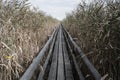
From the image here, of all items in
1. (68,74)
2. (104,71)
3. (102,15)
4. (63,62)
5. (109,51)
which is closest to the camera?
(109,51)

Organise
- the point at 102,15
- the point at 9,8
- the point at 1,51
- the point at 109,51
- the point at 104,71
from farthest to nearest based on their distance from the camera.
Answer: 1. the point at 102,15
2. the point at 9,8
3. the point at 104,71
4. the point at 109,51
5. the point at 1,51

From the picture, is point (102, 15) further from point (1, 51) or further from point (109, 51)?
point (1, 51)

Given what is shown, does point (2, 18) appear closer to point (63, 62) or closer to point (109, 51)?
point (109, 51)

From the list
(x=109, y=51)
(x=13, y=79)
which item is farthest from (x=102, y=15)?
(x=13, y=79)

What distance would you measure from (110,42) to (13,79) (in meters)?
1.44

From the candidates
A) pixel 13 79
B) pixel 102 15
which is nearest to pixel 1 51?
pixel 13 79

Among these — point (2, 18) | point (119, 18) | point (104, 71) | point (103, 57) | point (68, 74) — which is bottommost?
point (68, 74)

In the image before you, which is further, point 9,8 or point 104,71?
point 9,8

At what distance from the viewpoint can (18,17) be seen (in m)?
4.15

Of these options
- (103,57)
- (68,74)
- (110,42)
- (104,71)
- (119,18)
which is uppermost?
(119,18)

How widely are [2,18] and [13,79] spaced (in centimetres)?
89

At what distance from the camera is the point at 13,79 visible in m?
3.38

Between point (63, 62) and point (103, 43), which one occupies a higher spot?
point (103, 43)

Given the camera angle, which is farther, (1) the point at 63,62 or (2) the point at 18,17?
(1) the point at 63,62
